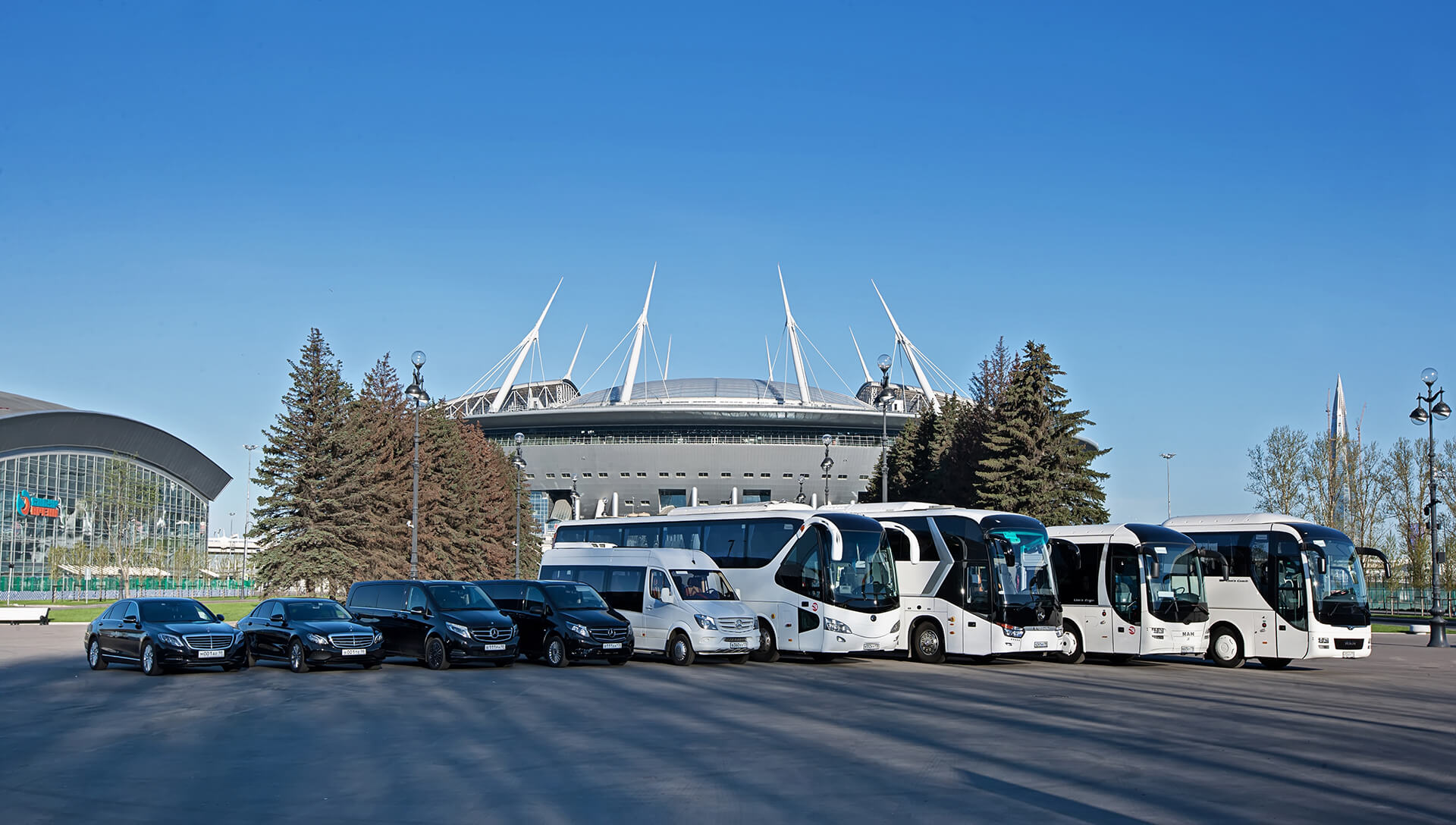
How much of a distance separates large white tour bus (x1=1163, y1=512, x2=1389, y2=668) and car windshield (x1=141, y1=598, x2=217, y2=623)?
21198 millimetres

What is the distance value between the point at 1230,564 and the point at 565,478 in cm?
9036

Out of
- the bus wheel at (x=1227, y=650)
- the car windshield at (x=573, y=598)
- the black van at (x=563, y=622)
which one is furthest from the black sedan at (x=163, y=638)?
the bus wheel at (x=1227, y=650)

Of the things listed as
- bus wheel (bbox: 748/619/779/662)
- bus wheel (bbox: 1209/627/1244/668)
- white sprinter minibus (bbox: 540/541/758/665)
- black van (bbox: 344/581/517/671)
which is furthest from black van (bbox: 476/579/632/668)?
bus wheel (bbox: 1209/627/1244/668)

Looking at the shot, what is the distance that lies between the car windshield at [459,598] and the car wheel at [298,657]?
2.68m

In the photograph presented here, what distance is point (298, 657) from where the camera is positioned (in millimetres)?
23016

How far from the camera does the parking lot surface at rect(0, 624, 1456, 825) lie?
9734mm

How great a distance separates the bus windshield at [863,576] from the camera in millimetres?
26484

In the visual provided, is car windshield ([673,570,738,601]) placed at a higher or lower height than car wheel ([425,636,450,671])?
higher

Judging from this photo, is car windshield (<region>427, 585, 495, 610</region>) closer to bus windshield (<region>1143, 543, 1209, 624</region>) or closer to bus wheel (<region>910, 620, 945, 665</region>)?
bus wheel (<region>910, 620, 945, 665</region>)

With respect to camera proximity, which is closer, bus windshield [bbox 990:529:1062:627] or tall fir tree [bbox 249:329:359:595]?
bus windshield [bbox 990:529:1062:627]

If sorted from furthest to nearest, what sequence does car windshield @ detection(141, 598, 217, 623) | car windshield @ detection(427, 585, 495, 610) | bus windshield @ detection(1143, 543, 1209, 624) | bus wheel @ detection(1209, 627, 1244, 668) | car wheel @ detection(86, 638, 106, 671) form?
bus wheel @ detection(1209, 627, 1244, 668)
bus windshield @ detection(1143, 543, 1209, 624)
car windshield @ detection(427, 585, 495, 610)
car wheel @ detection(86, 638, 106, 671)
car windshield @ detection(141, 598, 217, 623)

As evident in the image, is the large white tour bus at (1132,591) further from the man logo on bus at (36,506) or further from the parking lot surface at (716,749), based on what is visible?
the man logo on bus at (36,506)

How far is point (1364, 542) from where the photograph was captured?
59.2 meters

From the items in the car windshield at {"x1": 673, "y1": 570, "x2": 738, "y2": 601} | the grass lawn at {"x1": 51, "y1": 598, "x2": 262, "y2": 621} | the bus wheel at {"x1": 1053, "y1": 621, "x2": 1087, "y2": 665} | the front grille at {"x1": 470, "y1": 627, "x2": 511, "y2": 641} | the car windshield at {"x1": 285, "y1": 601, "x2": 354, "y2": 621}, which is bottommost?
the grass lawn at {"x1": 51, "y1": 598, "x2": 262, "y2": 621}
